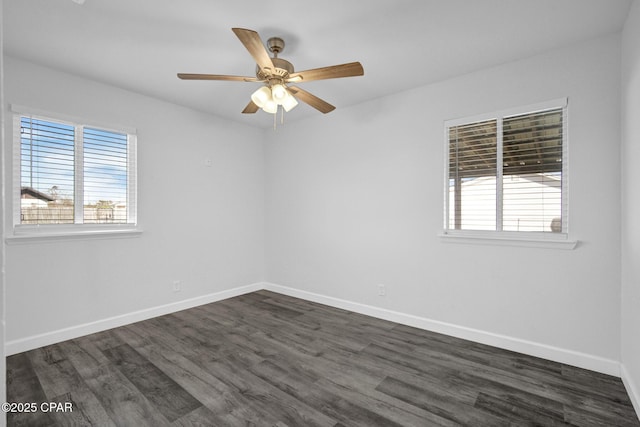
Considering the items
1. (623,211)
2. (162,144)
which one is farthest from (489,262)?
(162,144)

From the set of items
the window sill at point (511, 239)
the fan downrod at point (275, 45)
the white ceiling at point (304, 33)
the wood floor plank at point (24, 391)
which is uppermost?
the white ceiling at point (304, 33)

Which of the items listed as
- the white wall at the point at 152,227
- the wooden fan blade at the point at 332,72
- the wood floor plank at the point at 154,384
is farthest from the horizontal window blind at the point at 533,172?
the white wall at the point at 152,227

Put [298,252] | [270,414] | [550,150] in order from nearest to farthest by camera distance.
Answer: [270,414], [550,150], [298,252]

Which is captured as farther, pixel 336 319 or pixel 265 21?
pixel 336 319

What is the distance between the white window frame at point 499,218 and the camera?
2744 mm

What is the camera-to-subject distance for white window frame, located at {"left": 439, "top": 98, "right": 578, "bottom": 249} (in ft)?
9.00

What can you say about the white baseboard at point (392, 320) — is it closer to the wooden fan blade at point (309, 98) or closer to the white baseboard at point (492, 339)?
the white baseboard at point (492, 339)

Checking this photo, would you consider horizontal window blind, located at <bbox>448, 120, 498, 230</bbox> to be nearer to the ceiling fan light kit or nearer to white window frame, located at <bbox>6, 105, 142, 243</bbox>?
the ceiling fan light kit

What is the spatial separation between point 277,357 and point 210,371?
0.54 meters

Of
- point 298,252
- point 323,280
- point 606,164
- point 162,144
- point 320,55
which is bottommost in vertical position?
point 323,280

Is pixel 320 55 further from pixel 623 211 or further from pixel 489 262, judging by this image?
pixel 623 211

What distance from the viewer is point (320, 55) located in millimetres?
2836

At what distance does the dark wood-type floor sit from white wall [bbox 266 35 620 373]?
379mm

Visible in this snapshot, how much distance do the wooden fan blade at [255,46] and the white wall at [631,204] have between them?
2.34m
